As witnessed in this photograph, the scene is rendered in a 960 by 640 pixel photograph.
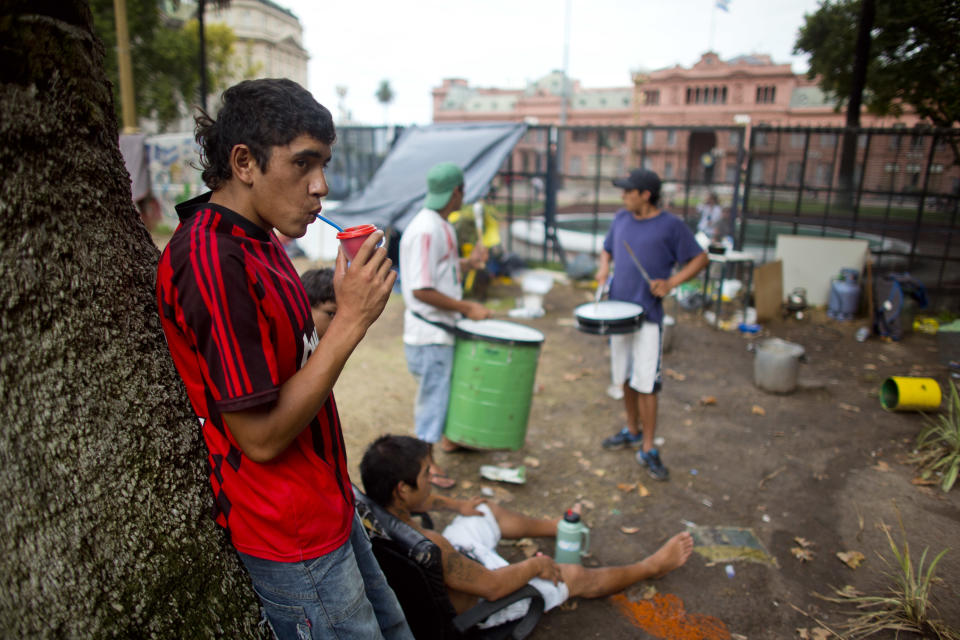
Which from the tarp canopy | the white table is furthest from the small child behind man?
the tarp canopy

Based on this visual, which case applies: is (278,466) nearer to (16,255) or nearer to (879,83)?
(16,255)

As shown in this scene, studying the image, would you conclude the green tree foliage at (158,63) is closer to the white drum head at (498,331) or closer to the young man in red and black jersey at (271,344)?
the white drum head at (498,331)

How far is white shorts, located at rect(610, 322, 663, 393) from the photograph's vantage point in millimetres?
4535

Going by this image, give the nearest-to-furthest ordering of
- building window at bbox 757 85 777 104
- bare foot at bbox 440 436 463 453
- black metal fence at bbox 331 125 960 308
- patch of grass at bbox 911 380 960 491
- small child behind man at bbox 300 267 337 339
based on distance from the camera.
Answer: small child behind man at bbox 300 267 337 339, patch of grass at bbox 911 380 960 491, bare foot at bbox 440 436 463 453, black metal fence at bbox 331 125 960 308, building window at bbox 757 85 777 104

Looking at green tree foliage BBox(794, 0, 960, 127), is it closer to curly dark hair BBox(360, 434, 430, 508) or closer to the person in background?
the person in background

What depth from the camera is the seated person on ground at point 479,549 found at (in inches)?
103

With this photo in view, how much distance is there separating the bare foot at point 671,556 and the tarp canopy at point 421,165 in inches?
280

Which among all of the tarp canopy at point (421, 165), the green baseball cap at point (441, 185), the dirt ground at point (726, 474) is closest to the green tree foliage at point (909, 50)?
the dirt ground at point (726, 474)

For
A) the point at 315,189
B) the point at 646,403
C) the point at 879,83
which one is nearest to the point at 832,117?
the point at 879,83

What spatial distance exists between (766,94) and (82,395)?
4892 cm

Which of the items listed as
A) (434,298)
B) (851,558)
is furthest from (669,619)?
(434,298)

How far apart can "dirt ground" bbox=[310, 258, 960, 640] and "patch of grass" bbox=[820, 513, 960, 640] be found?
0.25 feet

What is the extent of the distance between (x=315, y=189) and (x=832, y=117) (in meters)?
44.3

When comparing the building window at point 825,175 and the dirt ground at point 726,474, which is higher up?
the building window at point 825,175
